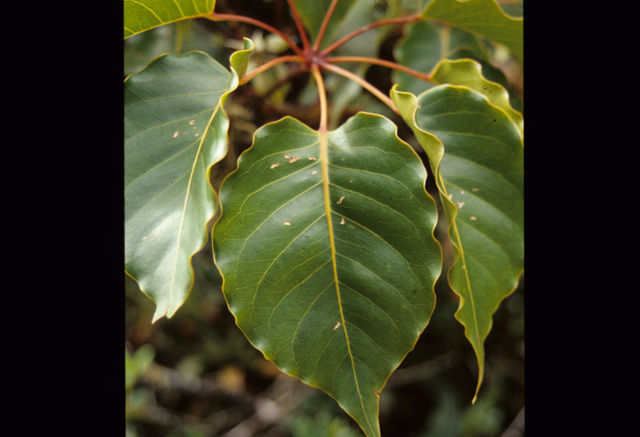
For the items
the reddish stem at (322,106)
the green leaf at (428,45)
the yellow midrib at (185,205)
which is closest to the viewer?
the yellow midrib at (185,205)

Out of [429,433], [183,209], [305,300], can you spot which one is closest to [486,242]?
[305,300]

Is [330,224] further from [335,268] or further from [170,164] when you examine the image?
[170,164]

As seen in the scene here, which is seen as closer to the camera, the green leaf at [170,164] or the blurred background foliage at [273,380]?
the green leaf at [170,164]

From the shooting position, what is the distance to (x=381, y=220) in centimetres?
55

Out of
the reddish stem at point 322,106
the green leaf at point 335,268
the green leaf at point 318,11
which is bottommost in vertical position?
the green leaf at point 335,268

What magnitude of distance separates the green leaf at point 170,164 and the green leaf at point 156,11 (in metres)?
0.05

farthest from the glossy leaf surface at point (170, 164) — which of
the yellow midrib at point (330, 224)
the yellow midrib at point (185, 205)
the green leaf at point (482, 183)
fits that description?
the green leaf at point (482, 183)

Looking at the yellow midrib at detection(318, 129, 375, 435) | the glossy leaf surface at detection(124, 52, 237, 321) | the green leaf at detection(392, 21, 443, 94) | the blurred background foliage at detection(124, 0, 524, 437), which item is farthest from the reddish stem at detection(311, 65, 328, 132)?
the blurred background foliage at detection(124, 0, 524, 437)

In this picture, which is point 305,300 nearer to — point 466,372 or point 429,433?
point 429,433

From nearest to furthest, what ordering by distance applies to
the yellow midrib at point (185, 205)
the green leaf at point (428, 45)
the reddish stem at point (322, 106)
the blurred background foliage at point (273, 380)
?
the yellow midrib at point (185, 205) → the reddish stem at point (322, 106) → the green leaf at point (428, 45) → the blurred background foliage at point (273, 380)

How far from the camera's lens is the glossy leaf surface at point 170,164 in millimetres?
498

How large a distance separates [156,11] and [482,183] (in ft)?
1.64

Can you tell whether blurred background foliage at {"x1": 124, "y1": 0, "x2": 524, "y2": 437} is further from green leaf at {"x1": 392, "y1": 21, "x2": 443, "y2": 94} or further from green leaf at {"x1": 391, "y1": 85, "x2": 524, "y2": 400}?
green leaf at {"x1": 391, "y1": 85, "x2": 524, "y2": 400}

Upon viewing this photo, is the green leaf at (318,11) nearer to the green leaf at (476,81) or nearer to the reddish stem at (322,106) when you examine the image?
the reddish stem at (322,106)
